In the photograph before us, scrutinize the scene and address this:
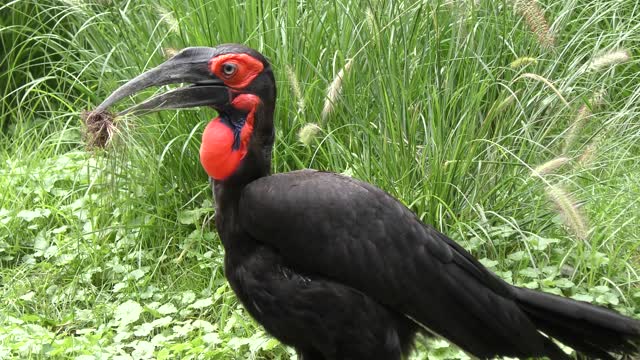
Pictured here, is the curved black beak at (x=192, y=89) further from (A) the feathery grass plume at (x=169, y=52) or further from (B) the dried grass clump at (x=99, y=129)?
(A) the feathery grass plume at (x=169, y=52)

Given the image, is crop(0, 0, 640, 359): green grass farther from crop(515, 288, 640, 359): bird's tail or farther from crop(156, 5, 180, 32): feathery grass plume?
crop(515, 288, 640, 359): bird's tail

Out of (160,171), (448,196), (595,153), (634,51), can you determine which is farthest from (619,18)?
(160,171)

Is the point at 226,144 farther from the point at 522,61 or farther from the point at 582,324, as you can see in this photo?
the point at 522,61

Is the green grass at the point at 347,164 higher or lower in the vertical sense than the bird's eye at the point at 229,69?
lower

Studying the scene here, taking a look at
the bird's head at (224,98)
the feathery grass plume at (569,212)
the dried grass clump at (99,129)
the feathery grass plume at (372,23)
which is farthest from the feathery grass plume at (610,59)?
the dried grass clump at (99,129)

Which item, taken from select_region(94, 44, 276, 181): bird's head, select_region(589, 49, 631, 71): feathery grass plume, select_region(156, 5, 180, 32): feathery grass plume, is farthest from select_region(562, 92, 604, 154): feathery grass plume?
select_region(156, 5, 180, 32): feathery grass plume

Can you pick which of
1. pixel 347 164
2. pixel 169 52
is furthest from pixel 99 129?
pixel 347 164

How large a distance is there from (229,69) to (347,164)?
1168mm

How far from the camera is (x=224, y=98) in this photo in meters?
3.53

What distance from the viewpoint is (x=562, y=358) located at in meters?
3.65

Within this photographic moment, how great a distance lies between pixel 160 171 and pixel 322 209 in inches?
62.8

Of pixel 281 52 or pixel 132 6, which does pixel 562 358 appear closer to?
pixel 281 52

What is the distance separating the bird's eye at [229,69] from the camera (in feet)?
11.6

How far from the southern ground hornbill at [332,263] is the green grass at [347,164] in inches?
19.1
